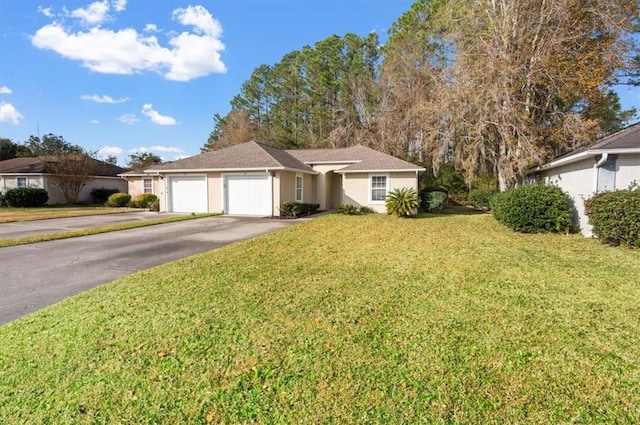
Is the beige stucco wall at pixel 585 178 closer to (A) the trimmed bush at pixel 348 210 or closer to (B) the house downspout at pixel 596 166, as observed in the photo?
(B) the house downspout at pixel 596 166

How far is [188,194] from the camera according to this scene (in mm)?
18000

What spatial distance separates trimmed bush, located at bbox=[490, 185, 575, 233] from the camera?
410 inches

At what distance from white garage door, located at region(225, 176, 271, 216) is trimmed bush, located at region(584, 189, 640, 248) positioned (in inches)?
503

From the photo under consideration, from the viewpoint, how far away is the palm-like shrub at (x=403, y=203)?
49.4 feet

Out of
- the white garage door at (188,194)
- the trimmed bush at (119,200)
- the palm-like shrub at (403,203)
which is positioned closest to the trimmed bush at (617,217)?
the palm-like shrub at (403,203)

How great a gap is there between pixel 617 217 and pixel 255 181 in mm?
14004

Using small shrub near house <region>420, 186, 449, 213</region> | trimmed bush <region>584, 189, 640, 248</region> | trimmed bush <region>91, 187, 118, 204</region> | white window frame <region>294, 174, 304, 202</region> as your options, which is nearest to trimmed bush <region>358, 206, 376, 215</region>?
small shrub near house <region>420, 186, 449, 213</region>

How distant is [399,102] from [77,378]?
2635 cm

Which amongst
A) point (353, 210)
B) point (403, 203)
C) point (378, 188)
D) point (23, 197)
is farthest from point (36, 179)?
point (403, 203)

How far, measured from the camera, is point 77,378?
2.89m

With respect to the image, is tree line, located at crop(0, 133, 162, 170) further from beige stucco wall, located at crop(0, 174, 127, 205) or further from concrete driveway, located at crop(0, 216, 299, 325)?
concrete driveway, located at crop(0, 216, 299, 325)

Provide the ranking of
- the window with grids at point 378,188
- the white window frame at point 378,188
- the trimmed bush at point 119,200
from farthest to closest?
the trimmed bush at point 119,200 → the window with grids at point 378,188 → the white window frame at point 378,188

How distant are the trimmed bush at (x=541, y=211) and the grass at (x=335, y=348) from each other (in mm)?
4509

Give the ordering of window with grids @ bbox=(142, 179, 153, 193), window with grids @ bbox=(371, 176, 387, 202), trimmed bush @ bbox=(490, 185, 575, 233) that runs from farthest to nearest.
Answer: window with grids @ bbox=(142, 179, 153, 193) < window with grids @ bbox=(371, 176, 387, 202) < trimmed bush @ bbox=(490, 185, 575, 233)
